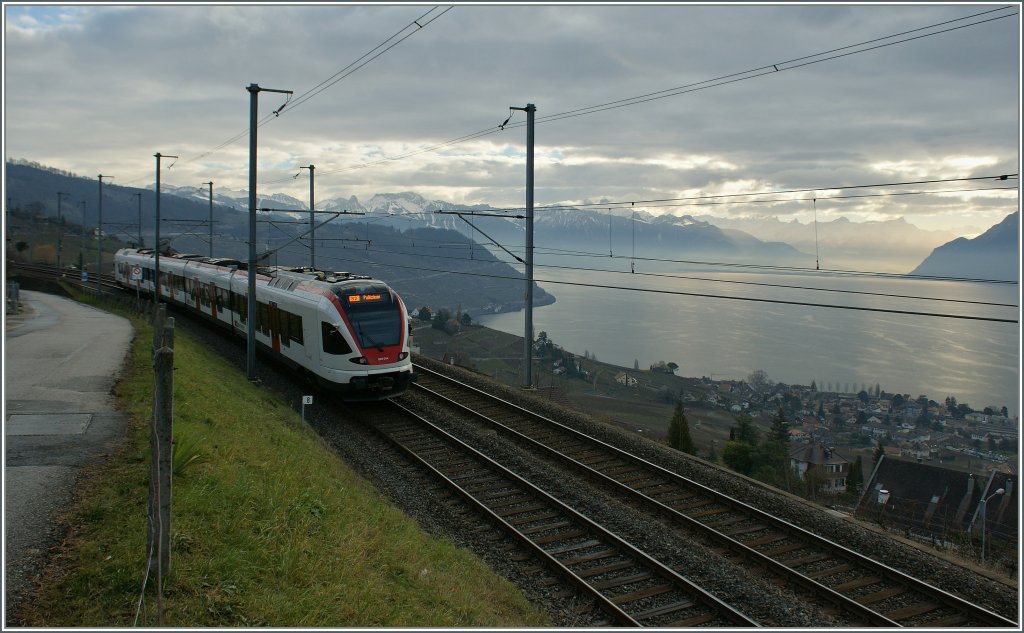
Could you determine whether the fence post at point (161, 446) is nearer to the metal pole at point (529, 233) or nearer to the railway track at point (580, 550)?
the railway track at point (580, 550)

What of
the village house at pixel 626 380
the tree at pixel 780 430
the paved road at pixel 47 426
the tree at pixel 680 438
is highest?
the paved road at pixel 47 426

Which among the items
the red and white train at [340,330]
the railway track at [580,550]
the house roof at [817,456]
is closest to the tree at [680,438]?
the house roof at [817,456]

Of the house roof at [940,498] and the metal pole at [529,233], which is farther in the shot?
the metal pole at [529,233]

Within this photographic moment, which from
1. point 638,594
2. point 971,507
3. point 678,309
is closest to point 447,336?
point 971,507

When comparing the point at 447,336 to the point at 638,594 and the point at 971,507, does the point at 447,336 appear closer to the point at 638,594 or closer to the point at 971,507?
the point at 971,507

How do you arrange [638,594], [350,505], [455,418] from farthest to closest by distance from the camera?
[455,418]
[350,505]
[638,594]

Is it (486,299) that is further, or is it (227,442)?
(486,299)
